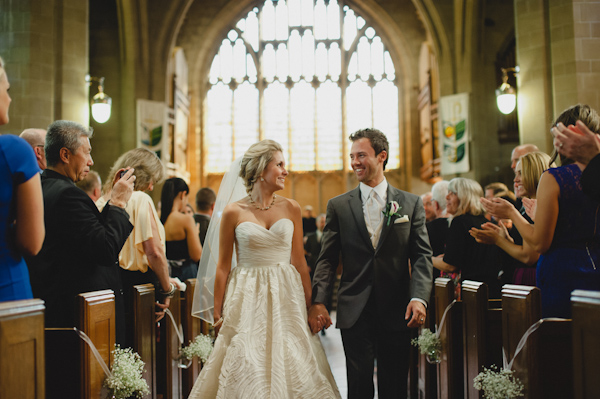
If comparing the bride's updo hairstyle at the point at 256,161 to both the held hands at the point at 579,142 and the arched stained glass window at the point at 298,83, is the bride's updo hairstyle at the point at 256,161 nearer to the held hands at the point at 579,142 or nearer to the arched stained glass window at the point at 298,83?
the held hands at the point at 579,142

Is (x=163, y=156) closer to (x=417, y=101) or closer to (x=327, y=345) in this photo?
(x=327, y=345)

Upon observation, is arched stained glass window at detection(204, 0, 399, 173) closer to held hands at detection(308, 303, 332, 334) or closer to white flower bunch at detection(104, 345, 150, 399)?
held hands at detection(308, 303, 332, 334)

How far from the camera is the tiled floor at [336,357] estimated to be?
233 inches

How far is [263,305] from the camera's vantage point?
129 inches

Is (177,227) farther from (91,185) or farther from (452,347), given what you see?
(452,347)

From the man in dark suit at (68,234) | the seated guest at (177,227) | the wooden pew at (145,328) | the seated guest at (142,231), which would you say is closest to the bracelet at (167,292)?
the seated guest at (142,231)

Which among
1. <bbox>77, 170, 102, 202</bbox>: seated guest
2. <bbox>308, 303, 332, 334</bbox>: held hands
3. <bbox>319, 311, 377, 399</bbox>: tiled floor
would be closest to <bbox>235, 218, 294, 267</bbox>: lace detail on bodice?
<bbox>308, 303, 332, 334</bbox>: held hands

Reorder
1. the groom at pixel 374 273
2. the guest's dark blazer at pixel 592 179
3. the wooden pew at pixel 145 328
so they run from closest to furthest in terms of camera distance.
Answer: the guest's dark blazer at pixel 592 179 → the groom at pixel 374 273 → the wooden pew at pixel 145 328

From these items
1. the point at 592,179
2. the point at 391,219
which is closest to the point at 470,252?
the point at 391,219

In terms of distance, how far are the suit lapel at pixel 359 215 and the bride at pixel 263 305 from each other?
0.32 m

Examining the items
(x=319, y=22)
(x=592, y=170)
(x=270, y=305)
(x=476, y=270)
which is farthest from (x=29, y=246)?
(x=319, y=22)

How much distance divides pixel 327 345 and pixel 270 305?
5.21 metres

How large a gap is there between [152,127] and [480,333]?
10449 mm

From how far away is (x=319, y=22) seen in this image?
1741cm
